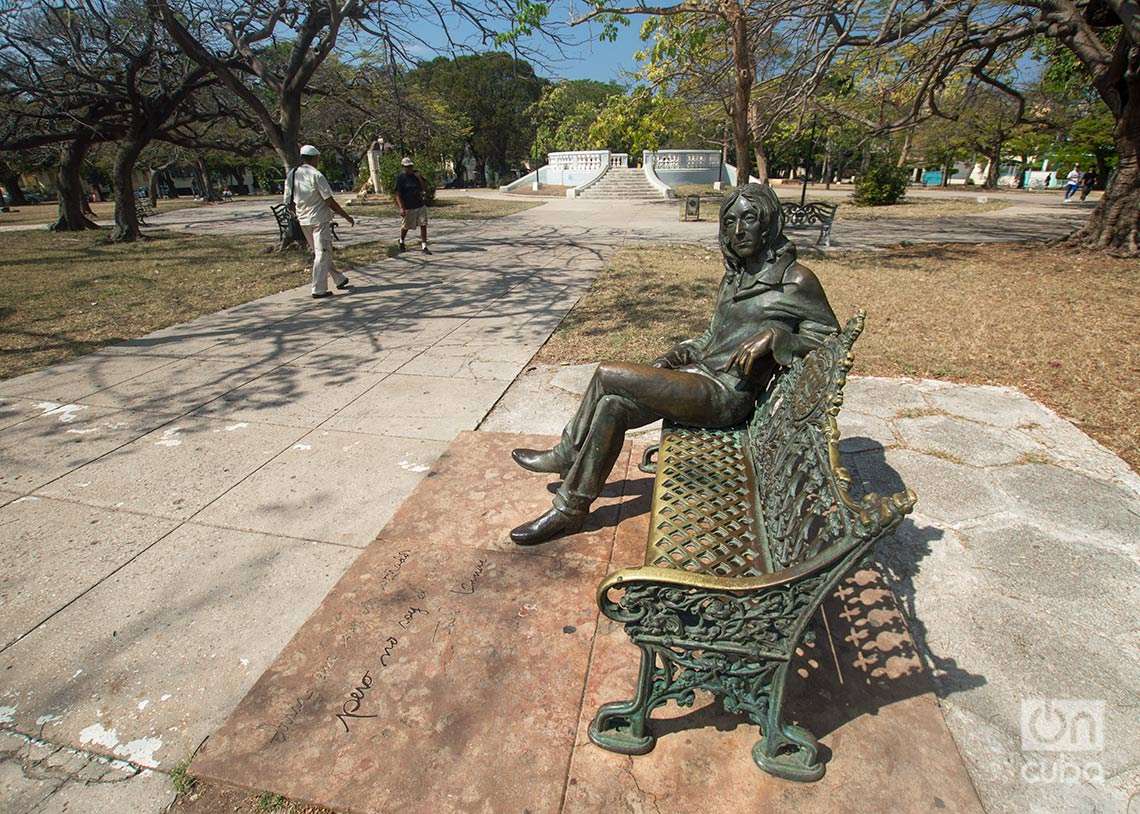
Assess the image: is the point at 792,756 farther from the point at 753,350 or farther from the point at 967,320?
the point at 967,320

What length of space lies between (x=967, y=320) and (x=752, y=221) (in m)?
5.38

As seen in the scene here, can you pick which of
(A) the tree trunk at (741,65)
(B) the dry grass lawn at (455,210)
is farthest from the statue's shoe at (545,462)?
(B) the dry grass lawn at (455,210)

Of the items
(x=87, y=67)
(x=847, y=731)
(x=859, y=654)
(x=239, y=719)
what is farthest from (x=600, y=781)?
(x=87, y=67)

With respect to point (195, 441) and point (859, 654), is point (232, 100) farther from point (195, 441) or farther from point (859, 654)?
point (859, 654)

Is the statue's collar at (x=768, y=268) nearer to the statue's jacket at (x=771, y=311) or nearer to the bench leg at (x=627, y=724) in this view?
the statue's jacket at (x=771, y=311)

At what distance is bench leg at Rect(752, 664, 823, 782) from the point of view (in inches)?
61.3

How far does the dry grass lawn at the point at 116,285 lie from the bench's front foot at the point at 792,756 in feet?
21.1

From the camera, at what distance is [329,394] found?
4488 millimetres

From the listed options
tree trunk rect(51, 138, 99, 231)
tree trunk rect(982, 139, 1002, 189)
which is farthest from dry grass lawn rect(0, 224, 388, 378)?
tree trunk rect(982, 139, 1002, 189)

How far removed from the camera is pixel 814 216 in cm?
1355

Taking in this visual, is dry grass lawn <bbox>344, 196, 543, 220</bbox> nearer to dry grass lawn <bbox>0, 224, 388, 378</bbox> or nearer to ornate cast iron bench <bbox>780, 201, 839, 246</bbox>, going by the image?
dry grass lawn <bbox>0, 224, 388, 378</bbox>

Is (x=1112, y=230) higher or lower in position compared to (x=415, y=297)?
higher

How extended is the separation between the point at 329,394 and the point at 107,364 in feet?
7.99

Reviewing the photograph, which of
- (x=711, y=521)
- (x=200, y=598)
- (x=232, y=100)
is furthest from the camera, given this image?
(x=232, y=100)
